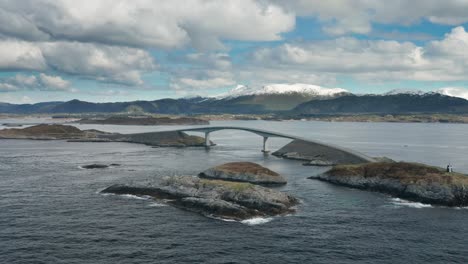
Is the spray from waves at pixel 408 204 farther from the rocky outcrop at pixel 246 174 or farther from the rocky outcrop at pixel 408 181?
the rocky outcrop at pixel 246 174

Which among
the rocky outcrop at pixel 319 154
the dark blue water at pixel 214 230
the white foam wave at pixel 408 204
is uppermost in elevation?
the rocky outcrop at pixel 319 154

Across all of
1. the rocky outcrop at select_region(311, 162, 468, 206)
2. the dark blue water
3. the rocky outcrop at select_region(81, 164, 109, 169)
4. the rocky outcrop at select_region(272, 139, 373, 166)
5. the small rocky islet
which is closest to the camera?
the dark blue water

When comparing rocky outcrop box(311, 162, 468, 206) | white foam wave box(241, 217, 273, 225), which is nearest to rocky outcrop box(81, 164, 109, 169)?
rocky outcrop box(311, 162, 468, 206)

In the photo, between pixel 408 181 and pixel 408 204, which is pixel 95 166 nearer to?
pixel 408 181

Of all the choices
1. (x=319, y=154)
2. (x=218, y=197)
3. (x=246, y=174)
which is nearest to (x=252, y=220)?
(x=218, y=197)

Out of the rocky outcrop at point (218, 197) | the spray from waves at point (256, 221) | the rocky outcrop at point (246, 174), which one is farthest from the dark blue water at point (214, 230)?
the rocky outcrop at point (246, 174)

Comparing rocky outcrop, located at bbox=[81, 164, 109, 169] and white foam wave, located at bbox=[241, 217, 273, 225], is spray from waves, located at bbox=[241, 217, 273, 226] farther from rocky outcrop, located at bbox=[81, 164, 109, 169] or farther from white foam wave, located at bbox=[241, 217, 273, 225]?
rocky outcrop, located at bbox=[81, 164, 109, 169]
